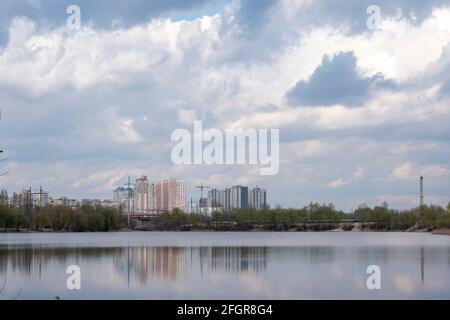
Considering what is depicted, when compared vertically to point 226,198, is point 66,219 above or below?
below

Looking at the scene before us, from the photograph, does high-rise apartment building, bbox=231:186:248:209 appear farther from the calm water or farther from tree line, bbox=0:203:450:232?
the calm water

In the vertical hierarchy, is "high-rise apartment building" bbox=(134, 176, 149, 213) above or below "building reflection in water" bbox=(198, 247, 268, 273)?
above

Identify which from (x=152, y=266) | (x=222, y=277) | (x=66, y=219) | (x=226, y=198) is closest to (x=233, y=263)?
(x=152, y=266)

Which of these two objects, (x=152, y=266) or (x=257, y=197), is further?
(x=257, y=197)

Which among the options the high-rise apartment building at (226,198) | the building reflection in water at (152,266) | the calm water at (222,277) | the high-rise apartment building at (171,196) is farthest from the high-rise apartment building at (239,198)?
the calm water at (222,277)

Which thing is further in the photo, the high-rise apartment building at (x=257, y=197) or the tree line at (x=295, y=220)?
the high-rise apartment building at (x=257, y=197)

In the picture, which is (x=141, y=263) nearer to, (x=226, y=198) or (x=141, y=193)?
(x=226, y=198)

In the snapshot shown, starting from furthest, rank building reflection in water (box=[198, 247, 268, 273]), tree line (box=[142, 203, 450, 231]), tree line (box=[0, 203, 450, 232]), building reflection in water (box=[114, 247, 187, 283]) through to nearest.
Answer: tree line (box=[142, 203, 450, 231]) < tree line (box=[0, 203, 450, 232]) < building reflection in water (box=[198, 247, 268, 273]) < building reflection in water (box=[114, 247, 187, 283])

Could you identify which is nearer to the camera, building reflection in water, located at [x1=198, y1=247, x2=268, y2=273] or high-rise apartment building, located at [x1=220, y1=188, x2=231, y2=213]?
building reflection in water, located at [x1=198, y1=247, x2=268, y2=273]

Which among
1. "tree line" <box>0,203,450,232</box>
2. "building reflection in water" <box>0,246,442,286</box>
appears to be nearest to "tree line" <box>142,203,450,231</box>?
"tree line" <box>0,203,450,232</box>

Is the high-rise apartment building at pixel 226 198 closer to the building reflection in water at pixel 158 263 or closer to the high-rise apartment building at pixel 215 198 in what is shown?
the high-rise apartment building at pixel 215 198

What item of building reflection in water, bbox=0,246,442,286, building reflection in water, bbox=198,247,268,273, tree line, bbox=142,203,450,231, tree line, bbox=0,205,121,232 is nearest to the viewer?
building reflection in water, bbox=0,246,442,286
